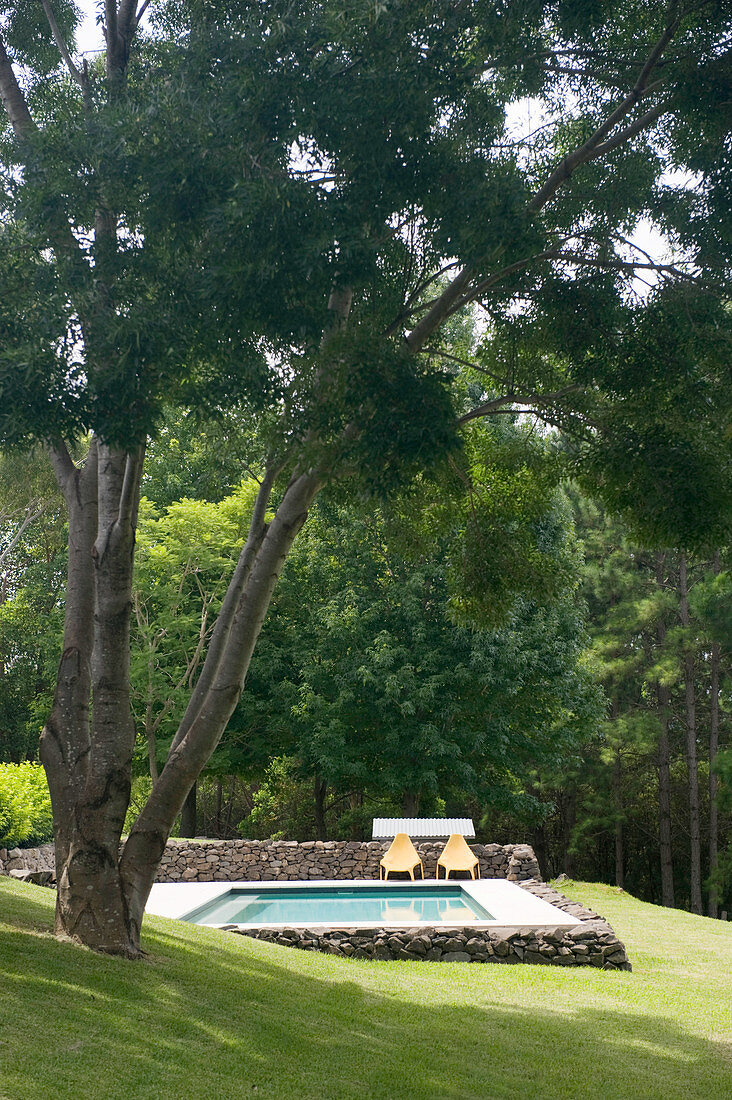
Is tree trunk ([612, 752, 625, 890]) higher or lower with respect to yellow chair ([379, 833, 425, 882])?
higher

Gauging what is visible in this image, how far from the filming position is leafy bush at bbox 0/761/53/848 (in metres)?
11.7

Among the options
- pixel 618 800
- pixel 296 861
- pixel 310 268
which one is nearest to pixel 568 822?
pixel 618 800

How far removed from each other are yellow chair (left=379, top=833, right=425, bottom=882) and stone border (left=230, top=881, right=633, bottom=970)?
494 centimetres

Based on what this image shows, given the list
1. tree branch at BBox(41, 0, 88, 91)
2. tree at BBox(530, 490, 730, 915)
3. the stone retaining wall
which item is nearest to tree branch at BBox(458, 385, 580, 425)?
tree branch at BBox(41, 0, 88, 91)

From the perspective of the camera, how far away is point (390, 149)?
5.14m

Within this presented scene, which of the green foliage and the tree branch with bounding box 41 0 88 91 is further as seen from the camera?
the green foliage

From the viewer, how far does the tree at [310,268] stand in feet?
16.2

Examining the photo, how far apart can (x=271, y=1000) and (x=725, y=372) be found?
5.35m

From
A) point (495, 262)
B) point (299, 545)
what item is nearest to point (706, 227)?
point (495, 262)

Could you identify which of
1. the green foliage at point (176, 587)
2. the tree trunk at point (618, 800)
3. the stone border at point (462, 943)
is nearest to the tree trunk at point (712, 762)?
the tree trunk at point (618, 800)

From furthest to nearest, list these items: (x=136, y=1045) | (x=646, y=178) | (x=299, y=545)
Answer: (x=299, y=545)
(x=646, y=178)
(x=136, y=1045)

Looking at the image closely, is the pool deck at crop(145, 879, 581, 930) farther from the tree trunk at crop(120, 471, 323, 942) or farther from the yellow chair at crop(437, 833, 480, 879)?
the tree trunk at crop(120, 471, 323, 942)

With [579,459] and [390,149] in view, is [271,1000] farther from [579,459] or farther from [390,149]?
[390,149]

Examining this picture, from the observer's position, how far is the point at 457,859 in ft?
47.8
